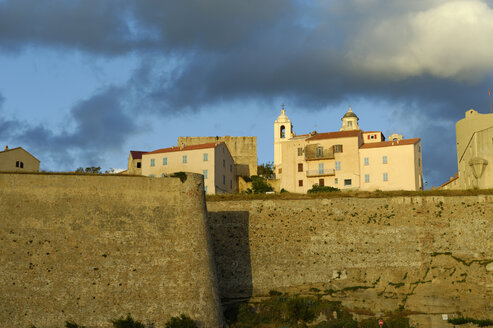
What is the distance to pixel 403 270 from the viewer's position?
145 ft

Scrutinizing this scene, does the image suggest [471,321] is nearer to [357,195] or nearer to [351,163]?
[357,195]

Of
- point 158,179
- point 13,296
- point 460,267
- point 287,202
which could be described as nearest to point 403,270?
point 460,267

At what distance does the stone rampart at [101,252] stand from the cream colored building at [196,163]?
26.9 metres

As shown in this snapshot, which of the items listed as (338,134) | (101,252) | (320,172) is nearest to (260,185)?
(320,172)

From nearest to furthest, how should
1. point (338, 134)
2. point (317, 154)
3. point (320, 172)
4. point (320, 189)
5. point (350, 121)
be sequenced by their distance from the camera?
point (320, 189), point (320, 172), point (317, 154), point (338, 134), point (350, 121)

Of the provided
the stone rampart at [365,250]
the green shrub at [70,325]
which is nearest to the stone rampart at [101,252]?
the green shrub at [70,325]

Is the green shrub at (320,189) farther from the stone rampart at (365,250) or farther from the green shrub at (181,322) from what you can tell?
the green shrub at (181,322)

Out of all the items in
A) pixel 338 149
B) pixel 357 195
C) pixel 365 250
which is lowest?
pixel 365 250

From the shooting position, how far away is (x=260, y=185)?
6931 cm

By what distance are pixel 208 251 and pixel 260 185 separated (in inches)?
1257

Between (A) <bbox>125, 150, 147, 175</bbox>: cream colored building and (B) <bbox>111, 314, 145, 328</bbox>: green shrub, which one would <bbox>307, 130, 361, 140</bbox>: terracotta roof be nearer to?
(A) <bbox>125, 150, 147, 175</bbox>: cream colored building

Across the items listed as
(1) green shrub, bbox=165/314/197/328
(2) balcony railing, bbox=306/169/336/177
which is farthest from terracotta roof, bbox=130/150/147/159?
(1) green shrub, bbox=165/314/197/328

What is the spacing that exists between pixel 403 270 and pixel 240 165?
1561 inches

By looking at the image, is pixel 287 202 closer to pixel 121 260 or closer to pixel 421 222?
pixel 421 222
